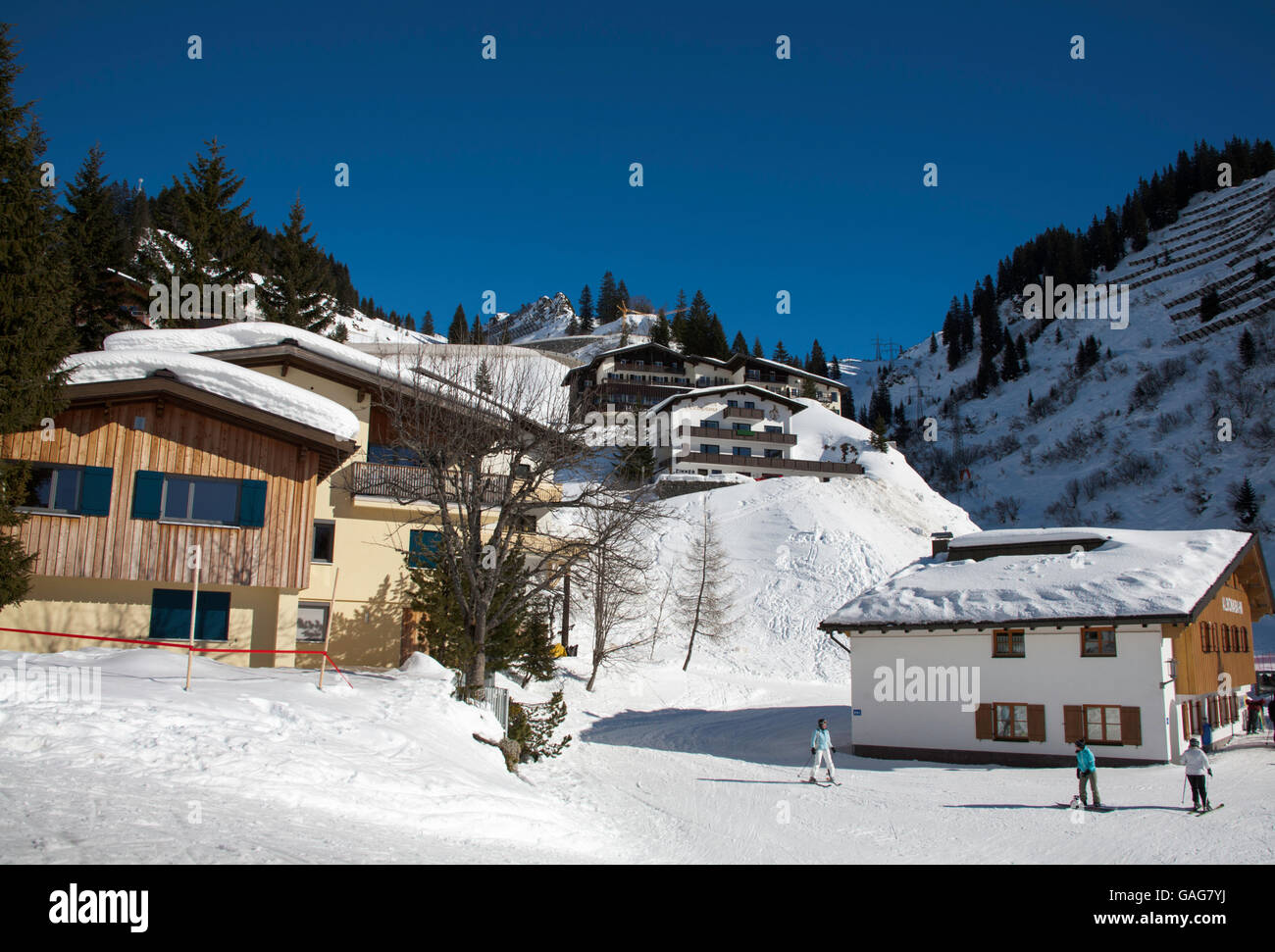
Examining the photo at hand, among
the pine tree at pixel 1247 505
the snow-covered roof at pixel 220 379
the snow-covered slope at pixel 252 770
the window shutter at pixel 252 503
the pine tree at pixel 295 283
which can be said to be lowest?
the snow-covered slope at pixel 252 770

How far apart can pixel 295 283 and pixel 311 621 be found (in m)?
31.6

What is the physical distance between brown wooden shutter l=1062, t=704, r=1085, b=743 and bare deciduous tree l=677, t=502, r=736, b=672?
77.7 ft

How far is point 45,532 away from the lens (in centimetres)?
2092

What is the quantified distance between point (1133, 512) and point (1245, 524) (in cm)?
1156

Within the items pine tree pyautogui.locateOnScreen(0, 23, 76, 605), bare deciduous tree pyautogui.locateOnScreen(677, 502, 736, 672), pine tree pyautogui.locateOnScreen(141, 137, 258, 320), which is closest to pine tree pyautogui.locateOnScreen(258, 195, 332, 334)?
pine tree pyautogui.locateOnScreen(141, 137, 258, 320)

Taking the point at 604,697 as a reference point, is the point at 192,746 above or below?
above

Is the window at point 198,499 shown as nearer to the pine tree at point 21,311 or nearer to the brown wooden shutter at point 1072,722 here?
the pine tree at point 21,311

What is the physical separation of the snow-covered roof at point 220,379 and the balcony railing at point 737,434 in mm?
57138

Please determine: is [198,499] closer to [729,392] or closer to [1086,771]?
[1086,771]

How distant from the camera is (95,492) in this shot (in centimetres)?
2139

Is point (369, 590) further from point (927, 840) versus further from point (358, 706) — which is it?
point (927, 840)

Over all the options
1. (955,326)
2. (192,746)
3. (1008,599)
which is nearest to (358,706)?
(192,746)

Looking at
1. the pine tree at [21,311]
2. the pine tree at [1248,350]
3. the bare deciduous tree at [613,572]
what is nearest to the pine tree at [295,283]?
the bare deciduous tree at [613,572]

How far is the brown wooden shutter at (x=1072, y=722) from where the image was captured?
2372 centimetres
